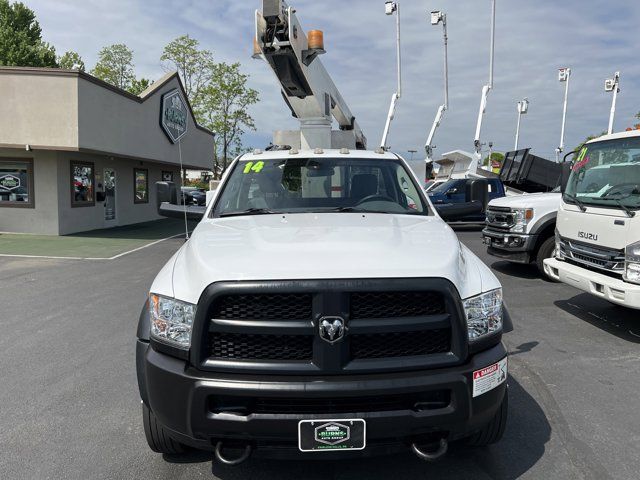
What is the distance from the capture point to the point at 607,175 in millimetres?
6008

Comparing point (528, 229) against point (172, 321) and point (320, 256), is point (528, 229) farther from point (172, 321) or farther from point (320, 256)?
point (172, 321)

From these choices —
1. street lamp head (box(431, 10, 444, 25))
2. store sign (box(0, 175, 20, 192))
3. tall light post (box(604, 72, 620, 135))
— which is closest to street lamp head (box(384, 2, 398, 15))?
street lamp head (box(431, 10, 444, 25))

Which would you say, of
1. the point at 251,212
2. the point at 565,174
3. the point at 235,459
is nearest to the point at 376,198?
the point at 251,212

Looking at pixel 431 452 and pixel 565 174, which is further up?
pixel 565 174

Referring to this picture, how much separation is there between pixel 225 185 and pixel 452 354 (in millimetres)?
2320

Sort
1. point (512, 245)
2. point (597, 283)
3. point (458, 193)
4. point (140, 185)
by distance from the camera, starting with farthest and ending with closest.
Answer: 1. point (140, 185)
2. point (458, 193)
3. point (512, 245)
4. point (597, 283)

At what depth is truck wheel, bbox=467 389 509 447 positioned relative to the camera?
2711 millimetres

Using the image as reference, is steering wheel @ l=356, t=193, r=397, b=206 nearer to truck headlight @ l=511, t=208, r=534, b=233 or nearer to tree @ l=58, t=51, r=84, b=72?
truck headlight @ l=511, t=208, r=534, b=233

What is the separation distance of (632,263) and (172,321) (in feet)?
15.2

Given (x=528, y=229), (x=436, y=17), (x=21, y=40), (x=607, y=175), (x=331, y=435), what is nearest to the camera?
(x=331, y=435)

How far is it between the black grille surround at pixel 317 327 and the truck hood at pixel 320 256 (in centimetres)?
6

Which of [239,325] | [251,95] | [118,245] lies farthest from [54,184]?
[251,95]

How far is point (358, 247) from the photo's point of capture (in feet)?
8.29

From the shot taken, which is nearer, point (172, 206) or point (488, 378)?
point (488, 378)
